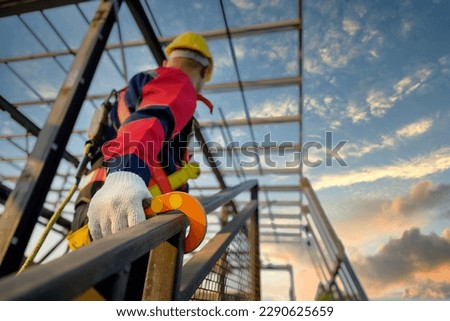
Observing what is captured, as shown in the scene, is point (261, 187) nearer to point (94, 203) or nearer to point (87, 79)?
point (87, 79)

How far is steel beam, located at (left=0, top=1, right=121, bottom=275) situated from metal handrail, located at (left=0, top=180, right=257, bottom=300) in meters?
1.07

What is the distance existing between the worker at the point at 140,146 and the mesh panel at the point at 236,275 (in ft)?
2.01

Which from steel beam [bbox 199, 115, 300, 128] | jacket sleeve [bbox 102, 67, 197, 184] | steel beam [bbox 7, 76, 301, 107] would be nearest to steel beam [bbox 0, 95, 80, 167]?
jacket sleeve [bbox 102, 67, 197, 184]

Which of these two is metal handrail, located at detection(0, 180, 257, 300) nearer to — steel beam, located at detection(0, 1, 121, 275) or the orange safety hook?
the orange safety hook

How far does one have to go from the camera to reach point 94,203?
0.98m

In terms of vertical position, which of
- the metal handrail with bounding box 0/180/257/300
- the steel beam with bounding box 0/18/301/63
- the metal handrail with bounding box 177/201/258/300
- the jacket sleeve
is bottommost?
the metal handrail with bounding box 0/180/257/300

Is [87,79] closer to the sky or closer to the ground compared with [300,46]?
closer to the ground

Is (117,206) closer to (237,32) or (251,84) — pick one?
(237,32)

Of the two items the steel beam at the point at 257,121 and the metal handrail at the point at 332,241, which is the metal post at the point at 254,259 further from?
the steel beam at the point at 257,121

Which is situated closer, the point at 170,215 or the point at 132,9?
the point at 170,215

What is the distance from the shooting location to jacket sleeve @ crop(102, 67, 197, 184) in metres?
→ 1.12
